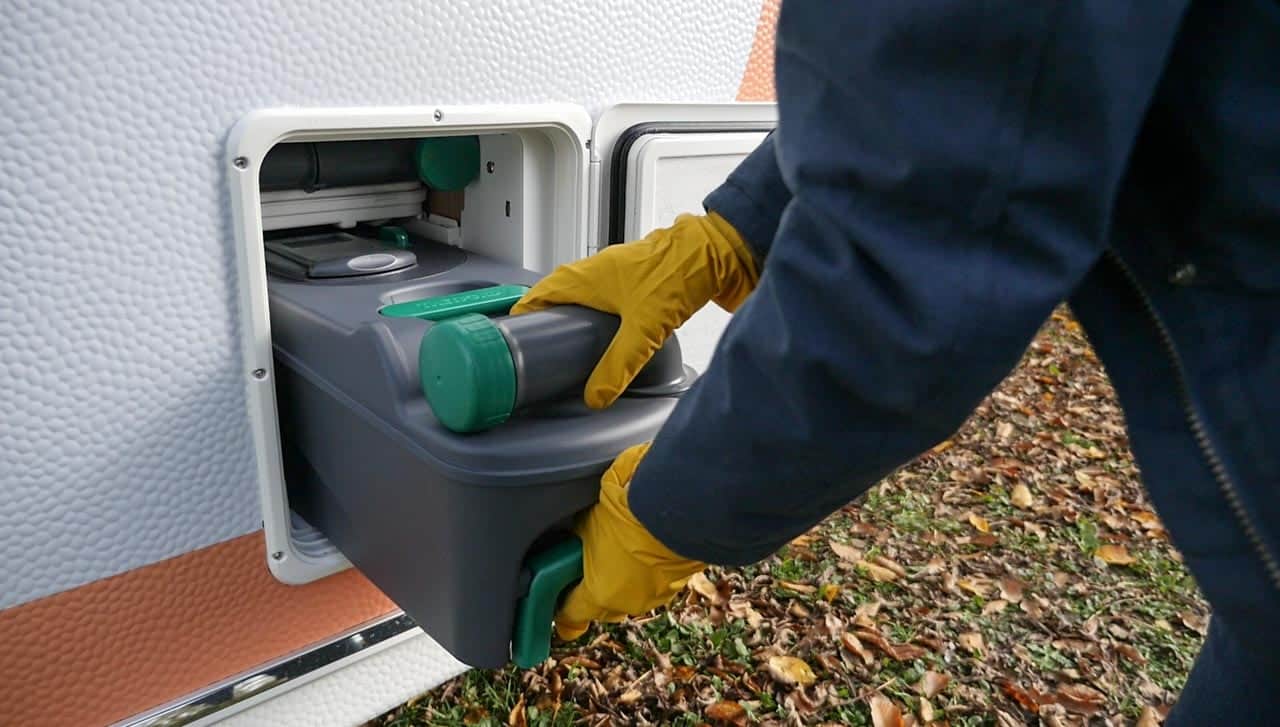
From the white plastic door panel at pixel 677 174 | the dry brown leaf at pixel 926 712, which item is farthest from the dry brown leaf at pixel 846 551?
the white plastic door panel at pixel 677 174

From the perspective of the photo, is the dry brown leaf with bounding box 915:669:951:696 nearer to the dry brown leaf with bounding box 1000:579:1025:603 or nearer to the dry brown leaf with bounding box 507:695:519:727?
the dry brown leaf with bounding box 1000:579:1025:603

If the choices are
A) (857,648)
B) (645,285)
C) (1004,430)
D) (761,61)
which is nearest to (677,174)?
(761,61)

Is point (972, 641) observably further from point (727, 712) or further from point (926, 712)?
point (727, 712)

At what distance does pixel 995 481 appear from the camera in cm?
320

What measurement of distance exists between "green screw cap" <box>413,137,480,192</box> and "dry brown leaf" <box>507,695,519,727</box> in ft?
3.51

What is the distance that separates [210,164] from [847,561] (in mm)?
1998

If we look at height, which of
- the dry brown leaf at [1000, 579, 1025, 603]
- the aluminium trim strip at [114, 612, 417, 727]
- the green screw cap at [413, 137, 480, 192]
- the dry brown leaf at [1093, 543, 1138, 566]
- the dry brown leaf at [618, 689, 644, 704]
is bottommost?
the dry brown leaf at [1093, 543, 1138, 566]

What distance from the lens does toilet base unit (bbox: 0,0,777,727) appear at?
3.41 feet

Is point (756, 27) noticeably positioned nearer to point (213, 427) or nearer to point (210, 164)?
point (210, 164)

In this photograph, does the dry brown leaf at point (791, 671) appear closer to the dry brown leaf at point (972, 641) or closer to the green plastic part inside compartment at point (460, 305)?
the dry brown leaf at point (972, 641)

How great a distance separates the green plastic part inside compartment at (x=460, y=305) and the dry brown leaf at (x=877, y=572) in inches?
62.4

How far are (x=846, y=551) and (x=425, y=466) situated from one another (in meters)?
1.79

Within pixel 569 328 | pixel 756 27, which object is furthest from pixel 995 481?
pixel 569 328

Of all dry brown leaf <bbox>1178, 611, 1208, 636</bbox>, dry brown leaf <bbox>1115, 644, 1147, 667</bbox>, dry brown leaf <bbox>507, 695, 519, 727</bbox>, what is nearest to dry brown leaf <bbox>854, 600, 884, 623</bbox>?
dry brown leaf <bbox>1115, 644, 1147, 667</bbox>
